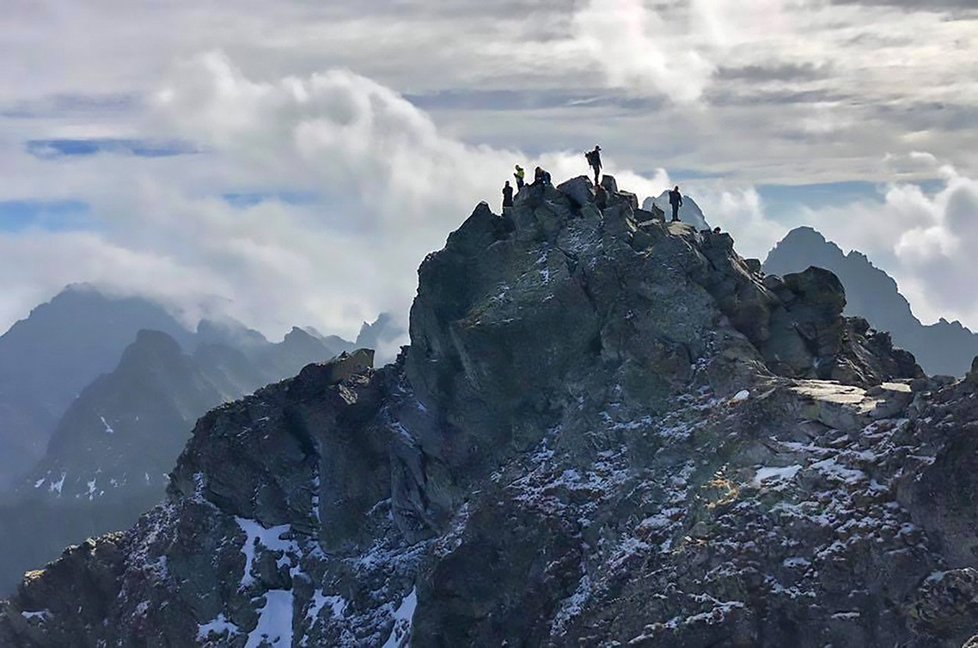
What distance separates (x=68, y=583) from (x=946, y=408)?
104821 mm

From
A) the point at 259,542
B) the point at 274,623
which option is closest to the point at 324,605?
the point at 274,623

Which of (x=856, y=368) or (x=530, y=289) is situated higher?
(x=530, y=289)

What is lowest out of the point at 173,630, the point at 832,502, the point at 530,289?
the point at 173,630

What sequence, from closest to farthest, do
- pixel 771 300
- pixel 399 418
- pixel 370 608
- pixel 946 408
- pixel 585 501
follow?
pixel 946 408 → pixel 585 501 → pixel 771 300 → pixel 370 608 → pixel 399 418

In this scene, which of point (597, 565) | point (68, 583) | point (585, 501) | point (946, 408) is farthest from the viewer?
point (68, 583)

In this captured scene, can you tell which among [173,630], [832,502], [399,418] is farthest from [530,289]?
[173,630]

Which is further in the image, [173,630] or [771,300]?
[173,630]

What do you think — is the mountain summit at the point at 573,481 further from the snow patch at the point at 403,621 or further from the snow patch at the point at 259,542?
the snow patch at the point at 403,621

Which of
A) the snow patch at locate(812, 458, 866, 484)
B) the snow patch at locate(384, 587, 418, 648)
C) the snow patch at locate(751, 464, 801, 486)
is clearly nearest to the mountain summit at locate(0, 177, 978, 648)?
the snow patch at locate(751, 464, 801, 486)

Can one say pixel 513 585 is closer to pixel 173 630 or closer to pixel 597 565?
pixel 597 565

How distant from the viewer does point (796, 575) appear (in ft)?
196

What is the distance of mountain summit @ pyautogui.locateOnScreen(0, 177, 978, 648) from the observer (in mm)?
58906

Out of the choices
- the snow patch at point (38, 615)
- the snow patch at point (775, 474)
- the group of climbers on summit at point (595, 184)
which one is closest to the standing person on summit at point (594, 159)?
the group of climbers on summit at point (595, 184)

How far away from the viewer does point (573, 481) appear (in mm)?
79688
